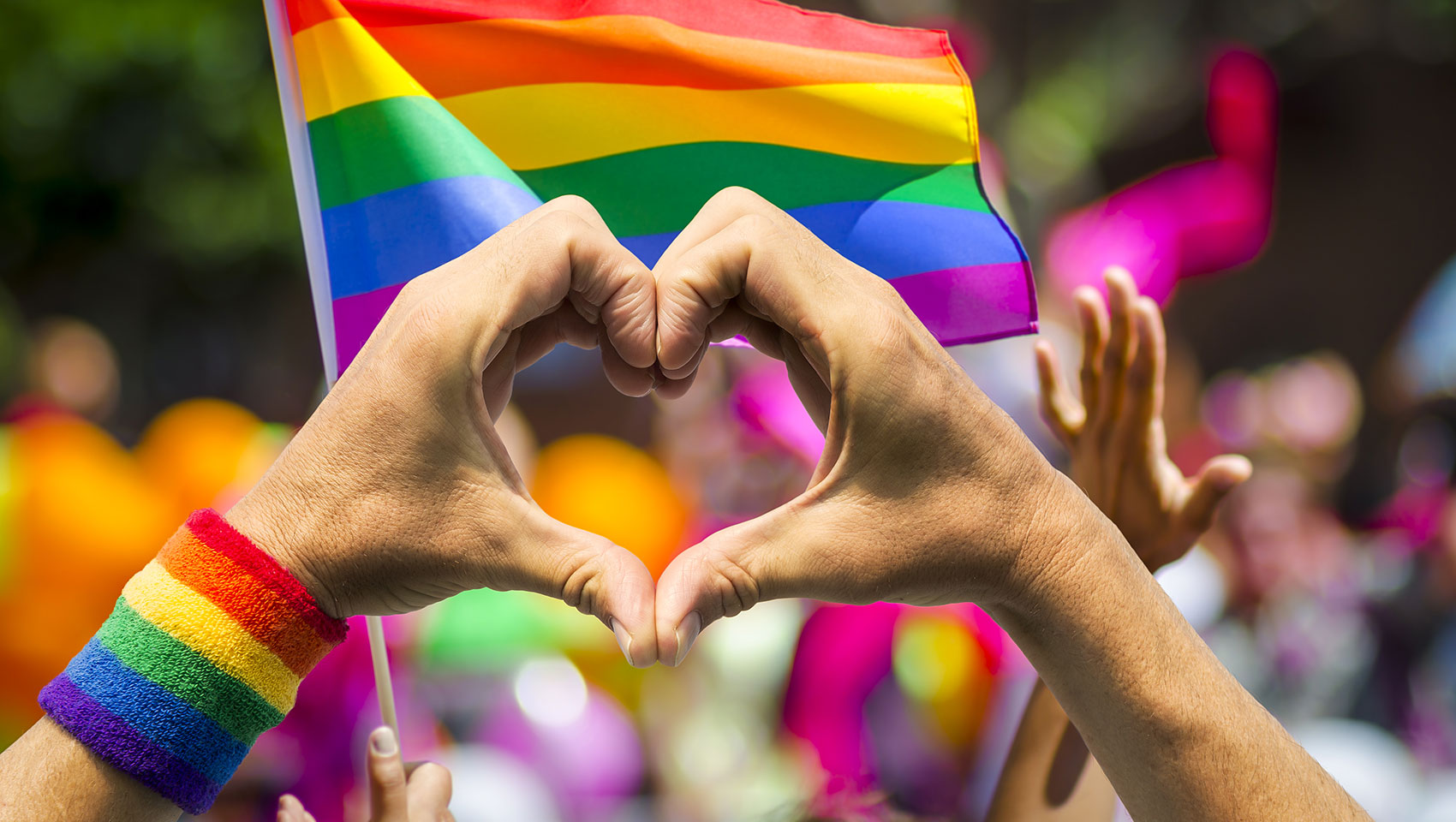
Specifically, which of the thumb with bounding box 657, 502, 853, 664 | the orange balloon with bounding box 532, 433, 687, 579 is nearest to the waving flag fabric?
the thumb with bounding box 657, 502, 853, 664

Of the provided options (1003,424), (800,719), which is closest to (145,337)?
(800,719)

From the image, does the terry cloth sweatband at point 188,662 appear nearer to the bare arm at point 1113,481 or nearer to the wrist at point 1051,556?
the wrist at point 1051,556

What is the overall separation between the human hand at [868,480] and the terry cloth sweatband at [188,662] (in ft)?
1.20

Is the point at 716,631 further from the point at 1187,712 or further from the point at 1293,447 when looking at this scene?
the point at 1293,447

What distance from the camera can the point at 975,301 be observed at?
1.67 m

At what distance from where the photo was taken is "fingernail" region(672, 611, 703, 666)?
2.78ft

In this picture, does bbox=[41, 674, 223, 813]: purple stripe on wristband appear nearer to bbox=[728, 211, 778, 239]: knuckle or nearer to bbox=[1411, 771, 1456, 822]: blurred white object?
bbox=[728, 211, 778, 239]: knuckle

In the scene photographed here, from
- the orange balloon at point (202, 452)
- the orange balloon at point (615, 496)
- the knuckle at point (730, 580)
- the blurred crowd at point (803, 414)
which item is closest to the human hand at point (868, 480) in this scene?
the knuckle at point (730, 580)

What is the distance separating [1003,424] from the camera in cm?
90

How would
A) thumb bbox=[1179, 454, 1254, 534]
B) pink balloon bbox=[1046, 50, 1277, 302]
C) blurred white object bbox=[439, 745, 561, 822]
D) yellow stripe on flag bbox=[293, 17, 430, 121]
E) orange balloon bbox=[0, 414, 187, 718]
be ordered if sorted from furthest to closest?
pink balloon bbox=[1046, 50, 1277, 302] → orange balloon bbox=[0, 414, 187, 718] → blurred white object bbox=[439, 745, 561, 822] → yellow stripe on flag bbox=[293, 17, 430, 121] → thumb bbox=[1179, 454, 1254, 534]

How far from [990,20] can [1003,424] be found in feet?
20.5

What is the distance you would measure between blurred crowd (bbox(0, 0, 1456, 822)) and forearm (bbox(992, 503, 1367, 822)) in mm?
1158

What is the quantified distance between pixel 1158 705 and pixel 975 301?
3.04 feet

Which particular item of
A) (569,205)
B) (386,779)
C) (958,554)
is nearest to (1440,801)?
(958,554)
